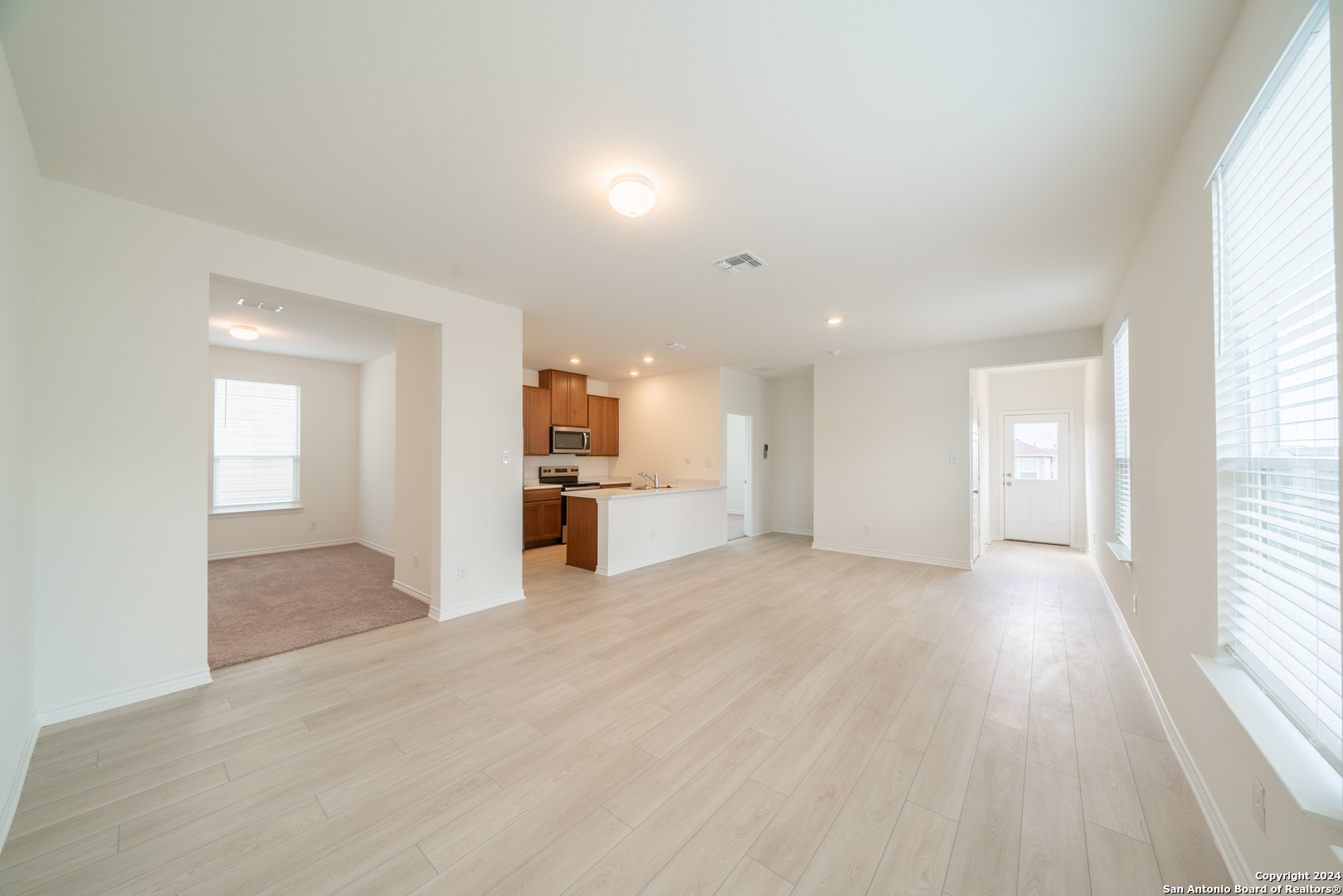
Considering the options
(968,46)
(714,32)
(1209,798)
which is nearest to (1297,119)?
(968,46)

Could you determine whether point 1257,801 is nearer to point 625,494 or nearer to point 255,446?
point 625,494

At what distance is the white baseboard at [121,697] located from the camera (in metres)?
2.34

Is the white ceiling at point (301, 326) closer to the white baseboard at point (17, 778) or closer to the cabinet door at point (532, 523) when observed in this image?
the white baseboard at point (17, 778)

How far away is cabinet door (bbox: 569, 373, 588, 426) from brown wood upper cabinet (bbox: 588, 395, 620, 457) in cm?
16

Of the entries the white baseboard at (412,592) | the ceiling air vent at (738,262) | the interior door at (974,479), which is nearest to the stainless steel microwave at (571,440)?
the white baseboard at (412,592)


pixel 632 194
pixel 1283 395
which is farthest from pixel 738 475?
pixel 1283 395

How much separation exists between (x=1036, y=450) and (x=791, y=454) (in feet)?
12.2

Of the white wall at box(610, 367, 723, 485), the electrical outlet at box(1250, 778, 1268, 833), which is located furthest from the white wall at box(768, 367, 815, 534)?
the electrical outlet at box(1250, 778, 1268, 833)

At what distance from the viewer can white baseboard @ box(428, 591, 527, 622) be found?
3.84 meters

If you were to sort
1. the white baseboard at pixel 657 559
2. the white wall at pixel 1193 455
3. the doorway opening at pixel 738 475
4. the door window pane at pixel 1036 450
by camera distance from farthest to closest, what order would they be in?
the doorway opening at pixel 738 475
the door window pane at pixel 1036 450
the white baseboard at pixel 657 559
the white wall at pixel 1193 455

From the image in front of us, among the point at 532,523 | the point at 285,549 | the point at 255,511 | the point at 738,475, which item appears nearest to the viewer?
the point at 255,511

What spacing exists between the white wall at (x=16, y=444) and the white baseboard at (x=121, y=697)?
0.41 feet

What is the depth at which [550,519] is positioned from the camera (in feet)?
23.6

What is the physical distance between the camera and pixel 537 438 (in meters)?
7.16
